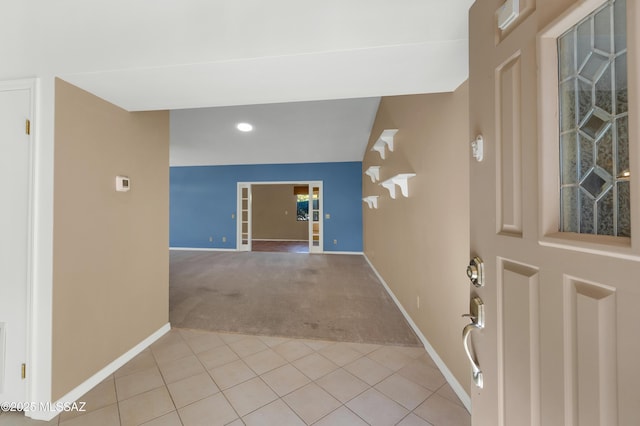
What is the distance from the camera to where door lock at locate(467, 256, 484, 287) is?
0.78m

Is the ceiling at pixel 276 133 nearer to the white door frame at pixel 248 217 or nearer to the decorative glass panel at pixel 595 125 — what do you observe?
the white door frame at pixel 248 217

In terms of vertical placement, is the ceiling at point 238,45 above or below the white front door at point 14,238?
above

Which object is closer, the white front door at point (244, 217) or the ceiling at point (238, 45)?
the ceiling at point (238, 45)

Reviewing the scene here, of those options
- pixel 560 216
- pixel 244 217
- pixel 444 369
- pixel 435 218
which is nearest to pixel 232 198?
pixel 244 217

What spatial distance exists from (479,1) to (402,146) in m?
1.88

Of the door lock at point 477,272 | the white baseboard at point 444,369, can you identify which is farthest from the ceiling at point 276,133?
the door lock at point 477,272

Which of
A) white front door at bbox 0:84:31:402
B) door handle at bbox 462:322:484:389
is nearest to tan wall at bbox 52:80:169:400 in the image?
white front door at bbox 0:84:31:402

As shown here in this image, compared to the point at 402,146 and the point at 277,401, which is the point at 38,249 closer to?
the point at 277,401

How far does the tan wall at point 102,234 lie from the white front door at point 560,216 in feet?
7.10

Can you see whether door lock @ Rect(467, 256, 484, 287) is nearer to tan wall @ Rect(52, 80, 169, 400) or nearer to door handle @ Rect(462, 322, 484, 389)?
door handle @ Rect(462, 322, 484, 389)

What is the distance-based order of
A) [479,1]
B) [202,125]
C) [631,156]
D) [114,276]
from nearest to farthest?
1. [631,156]
2. [479,1]
3. [114,276]
4. [202,125]

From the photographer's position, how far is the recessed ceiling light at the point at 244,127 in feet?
15.3

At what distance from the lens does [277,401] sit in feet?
4.93

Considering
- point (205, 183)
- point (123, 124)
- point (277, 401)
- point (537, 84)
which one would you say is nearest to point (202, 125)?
point (205, 183)
